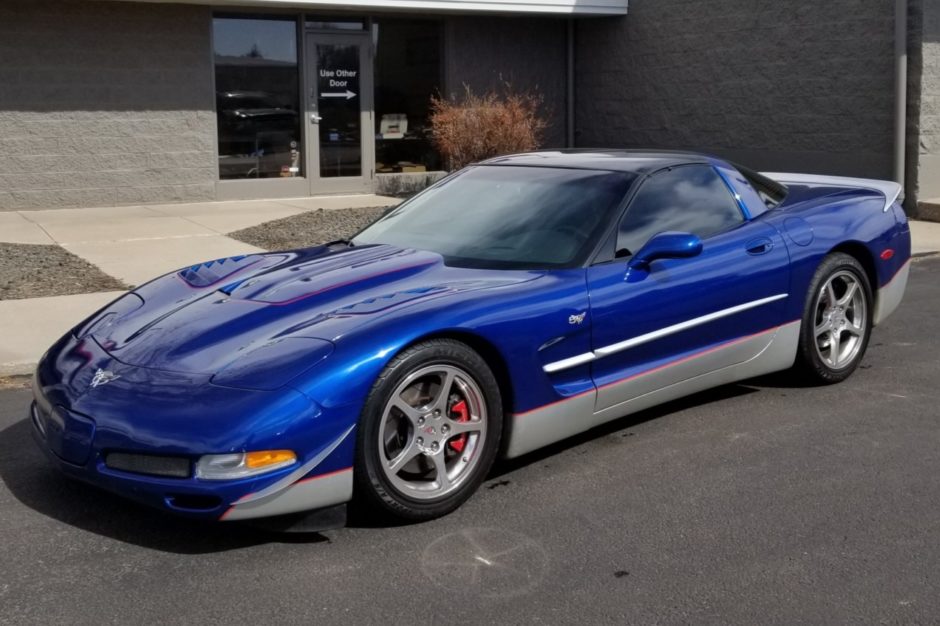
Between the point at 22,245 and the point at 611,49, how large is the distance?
10098 millimetres

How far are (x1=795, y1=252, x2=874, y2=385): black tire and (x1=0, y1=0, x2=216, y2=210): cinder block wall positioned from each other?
434 inches

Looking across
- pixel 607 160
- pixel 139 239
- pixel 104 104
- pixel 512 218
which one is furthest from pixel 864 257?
pixel 104 104

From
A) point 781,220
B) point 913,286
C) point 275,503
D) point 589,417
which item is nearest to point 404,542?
point 275,503

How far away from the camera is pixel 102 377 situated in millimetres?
4379

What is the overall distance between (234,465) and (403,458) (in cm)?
68

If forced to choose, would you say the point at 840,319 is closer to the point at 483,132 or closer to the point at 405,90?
the point at 483,132

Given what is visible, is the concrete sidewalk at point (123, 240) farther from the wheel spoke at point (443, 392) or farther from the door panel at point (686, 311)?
the door panel at point (686, 311)

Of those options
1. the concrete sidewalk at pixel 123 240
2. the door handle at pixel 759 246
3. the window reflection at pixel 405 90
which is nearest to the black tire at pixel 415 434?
the door handle at pixel 759 246

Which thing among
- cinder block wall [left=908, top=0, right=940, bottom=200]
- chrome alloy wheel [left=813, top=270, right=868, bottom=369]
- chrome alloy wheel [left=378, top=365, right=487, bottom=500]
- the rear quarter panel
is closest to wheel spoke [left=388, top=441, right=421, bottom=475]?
chrome alloy wheel [left=378, top=365, right=487, bottom=500]

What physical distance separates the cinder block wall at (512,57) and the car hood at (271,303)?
493 inches

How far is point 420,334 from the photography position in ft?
14.2

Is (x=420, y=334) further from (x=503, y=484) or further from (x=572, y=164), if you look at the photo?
(x=572, y=164)

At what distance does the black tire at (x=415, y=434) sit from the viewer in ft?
13.6

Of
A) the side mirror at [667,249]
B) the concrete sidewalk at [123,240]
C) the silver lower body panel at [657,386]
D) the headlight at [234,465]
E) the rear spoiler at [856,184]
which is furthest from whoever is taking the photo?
the concrete sidewalk at [123,240]
